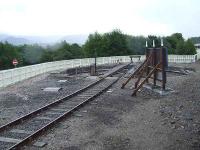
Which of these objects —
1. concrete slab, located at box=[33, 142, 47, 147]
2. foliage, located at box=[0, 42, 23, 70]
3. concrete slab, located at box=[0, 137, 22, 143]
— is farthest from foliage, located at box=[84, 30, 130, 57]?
concrete slab, located at box=[33, 142, 47, 147]

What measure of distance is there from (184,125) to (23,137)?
5080mm

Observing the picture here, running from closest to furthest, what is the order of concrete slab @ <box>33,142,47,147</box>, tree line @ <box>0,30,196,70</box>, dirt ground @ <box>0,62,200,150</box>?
concrete slab @ <box>33,142,47,147</box> → dirt ground @ <box>0,62,200,150</box> → tree line @ <box>0,30,196,70</box>

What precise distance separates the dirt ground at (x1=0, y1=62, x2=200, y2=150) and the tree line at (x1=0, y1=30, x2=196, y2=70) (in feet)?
113

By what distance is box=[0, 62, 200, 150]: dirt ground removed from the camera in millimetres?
9219

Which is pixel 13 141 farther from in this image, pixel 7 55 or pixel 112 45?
pixel 7 55

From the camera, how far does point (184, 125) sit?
1110 cm

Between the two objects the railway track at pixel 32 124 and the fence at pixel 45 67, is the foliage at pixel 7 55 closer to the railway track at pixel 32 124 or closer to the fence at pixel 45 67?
the fence at pixel 45 67

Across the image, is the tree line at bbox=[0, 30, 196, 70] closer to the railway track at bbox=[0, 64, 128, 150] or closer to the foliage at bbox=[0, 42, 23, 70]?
the foliage at bbox=[0, 42, 23, 70]

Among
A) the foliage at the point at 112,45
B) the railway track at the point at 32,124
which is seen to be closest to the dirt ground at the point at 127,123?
the railway track at the point at 32,124

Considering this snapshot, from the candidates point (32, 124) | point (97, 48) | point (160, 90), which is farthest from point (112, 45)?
point (32, 124)

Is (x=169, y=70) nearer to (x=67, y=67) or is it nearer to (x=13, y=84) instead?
(x=67, y=67)

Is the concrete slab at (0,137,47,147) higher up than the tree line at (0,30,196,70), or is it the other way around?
the tree line at (0,30,196,70)

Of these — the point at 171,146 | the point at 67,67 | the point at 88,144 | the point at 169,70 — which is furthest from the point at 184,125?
the point at 67,67

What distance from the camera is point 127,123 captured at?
37.9 feet
